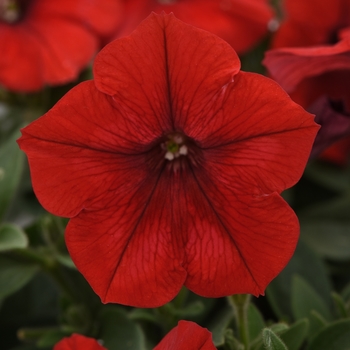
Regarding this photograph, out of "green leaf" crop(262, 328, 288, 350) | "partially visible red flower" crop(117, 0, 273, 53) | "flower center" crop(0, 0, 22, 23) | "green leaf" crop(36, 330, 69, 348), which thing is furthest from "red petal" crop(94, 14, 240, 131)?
"flower center" crop(0, 0, 22, 23)

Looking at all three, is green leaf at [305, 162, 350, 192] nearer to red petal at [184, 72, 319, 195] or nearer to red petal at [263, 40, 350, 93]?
red petal at [263, 40, 350, 93]

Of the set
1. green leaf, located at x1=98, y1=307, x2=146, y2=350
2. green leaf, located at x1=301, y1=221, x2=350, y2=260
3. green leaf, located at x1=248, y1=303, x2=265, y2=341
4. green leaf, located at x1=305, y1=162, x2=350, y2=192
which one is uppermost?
green leaf, located at x1=248, y1=303, x2=265, y2=341

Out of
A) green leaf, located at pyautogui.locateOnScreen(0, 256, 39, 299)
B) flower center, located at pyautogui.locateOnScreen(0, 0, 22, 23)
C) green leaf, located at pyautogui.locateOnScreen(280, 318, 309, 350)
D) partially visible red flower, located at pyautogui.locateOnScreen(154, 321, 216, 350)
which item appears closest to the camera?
partially visible red flower, located at pyautogui.locateOnScreen(154, 321, 216, 350)

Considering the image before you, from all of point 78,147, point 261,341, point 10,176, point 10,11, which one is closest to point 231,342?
point 261,341

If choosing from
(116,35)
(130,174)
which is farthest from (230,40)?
(130,174)

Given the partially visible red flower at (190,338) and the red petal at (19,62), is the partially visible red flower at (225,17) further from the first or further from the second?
the partially visible red flower at (190,338)

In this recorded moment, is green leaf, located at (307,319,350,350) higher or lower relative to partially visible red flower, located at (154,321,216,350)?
lower

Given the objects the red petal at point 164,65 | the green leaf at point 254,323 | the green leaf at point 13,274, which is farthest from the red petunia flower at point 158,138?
the green leaf at point 13,274

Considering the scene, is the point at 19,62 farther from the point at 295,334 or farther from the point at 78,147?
the point at 295,334
